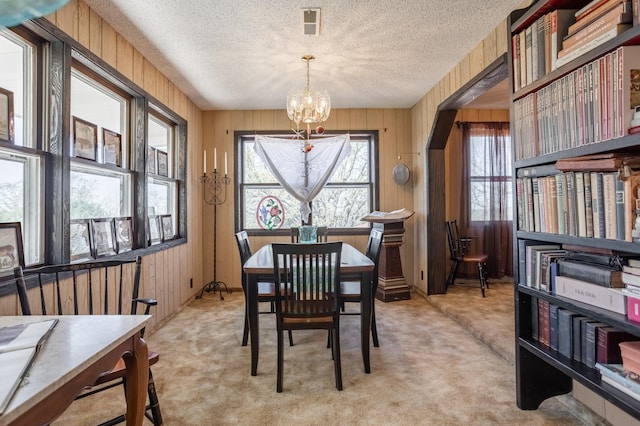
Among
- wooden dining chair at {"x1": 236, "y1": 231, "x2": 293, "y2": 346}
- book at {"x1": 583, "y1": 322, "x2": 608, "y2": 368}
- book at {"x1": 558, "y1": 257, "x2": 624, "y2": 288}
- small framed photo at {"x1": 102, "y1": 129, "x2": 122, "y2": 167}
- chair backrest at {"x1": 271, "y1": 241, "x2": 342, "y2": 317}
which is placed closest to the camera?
book at {"x1": 558, "y1": 257, "x2": 624, "y2": 288}

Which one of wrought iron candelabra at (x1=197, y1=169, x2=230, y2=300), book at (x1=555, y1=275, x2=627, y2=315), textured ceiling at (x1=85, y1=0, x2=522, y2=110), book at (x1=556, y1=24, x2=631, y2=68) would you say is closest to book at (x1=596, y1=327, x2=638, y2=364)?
book at (x1=555, y1=275, x2=627, y2=315)

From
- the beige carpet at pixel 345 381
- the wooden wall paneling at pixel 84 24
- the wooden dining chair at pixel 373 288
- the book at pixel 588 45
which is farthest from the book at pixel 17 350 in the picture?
the book at pixel 588 45

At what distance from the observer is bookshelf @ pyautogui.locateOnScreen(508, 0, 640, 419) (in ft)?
4.39

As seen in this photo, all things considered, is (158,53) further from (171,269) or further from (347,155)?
(347,155)

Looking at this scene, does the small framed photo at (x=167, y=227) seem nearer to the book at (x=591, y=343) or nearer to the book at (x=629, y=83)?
the book at (x=591, y=343)

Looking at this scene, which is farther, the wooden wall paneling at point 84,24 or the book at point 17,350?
the wooden wall paneling at point 84,24

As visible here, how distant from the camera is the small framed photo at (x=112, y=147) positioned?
2747 mm

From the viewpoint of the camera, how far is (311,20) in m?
2.51

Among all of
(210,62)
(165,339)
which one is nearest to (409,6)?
(210,62)

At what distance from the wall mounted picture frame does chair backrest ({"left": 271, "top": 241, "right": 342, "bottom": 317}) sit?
2230 millimetres

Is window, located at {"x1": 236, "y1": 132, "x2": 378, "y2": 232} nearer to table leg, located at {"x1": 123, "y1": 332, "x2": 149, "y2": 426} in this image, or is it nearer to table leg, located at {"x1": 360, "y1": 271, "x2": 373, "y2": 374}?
table leg, located at {"x1": 360, "y1": 271, "x2": 373, "y2": 374}

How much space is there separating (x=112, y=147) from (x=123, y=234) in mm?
727

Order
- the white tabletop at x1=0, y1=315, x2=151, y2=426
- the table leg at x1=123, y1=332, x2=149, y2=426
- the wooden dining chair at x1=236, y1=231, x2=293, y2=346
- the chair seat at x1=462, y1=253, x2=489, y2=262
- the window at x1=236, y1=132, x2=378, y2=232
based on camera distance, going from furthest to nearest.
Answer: the window at x1=236, y1=132, x2=378, y2=232, the chair seat at x1=462, y1=253, x2=489, y2=262, the wooden dining chair at x1=236, y1=231, x2=293, y2=346, the table leg at x1=123, y1=332, x2=149, y2=426, the white tabletop at x1=0, y1=315, x2=151, y2=426

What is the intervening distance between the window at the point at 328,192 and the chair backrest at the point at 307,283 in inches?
104
